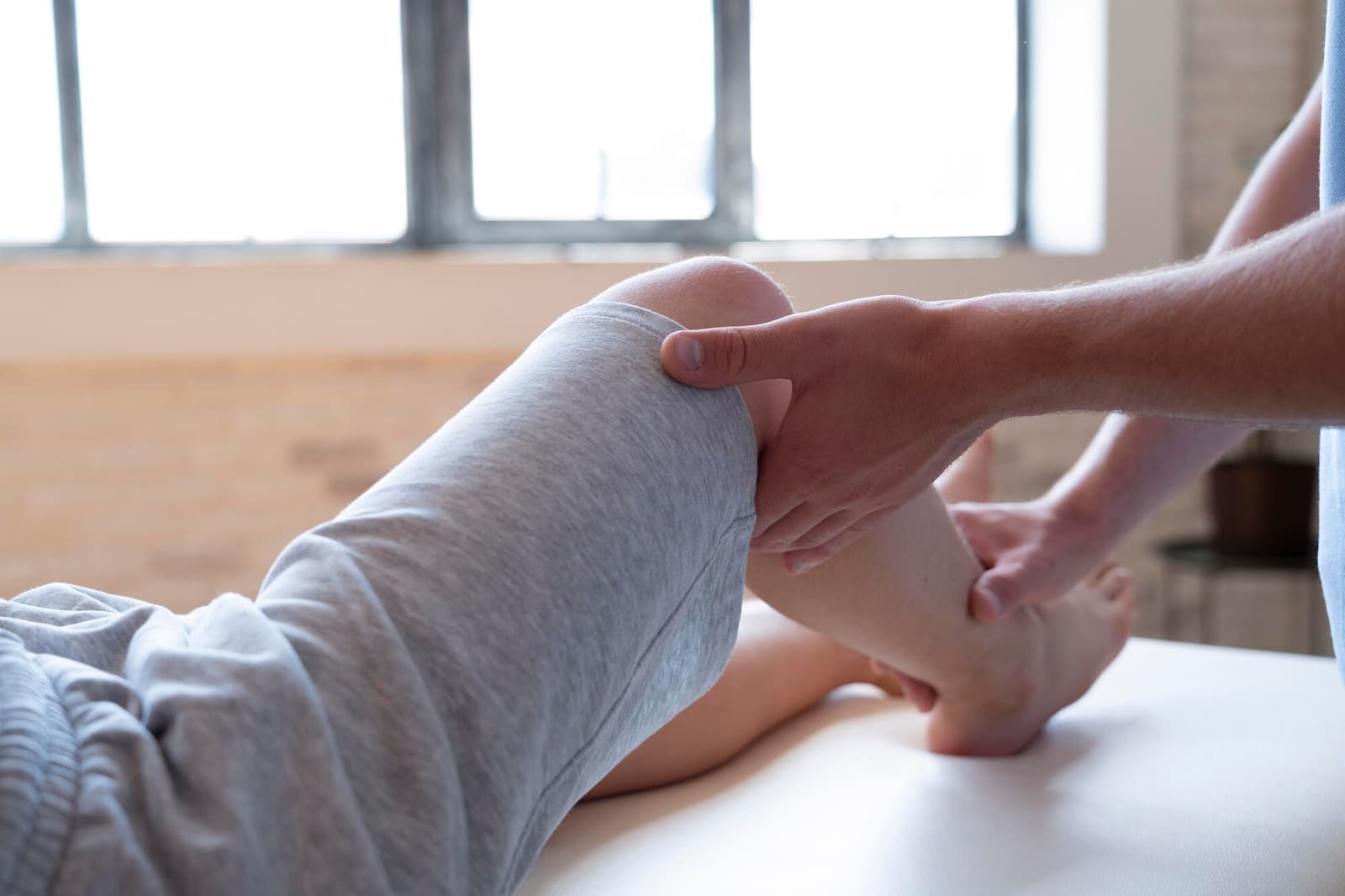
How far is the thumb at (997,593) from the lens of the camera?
1085 mm

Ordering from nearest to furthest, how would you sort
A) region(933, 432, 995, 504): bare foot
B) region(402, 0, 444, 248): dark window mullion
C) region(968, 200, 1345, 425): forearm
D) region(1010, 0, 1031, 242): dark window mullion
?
region(968, 200, 1345, 425): forearm < region(933, 432, 995, 504): bare foot < region(402, 0, 444, 248): dark window mullion < region(1010, 0, 1031, 242): dark window mullion

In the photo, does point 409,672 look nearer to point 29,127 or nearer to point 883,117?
point 29,127

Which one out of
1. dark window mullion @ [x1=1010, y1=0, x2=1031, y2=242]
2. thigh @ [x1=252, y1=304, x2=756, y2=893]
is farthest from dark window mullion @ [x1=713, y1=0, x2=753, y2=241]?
thigh @ [x1=252, y1=304, x2=756, y2=893]

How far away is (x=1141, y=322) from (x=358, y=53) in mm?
2305

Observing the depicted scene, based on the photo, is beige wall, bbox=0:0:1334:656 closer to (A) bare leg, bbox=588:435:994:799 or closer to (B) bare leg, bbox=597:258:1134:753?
(A) bare leg, bbox=588:435:994:799

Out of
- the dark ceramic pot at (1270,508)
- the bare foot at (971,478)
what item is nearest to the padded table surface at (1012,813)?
the bare foot at (971,478)

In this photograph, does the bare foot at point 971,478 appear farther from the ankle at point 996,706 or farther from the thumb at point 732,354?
the thumb at point 732,354

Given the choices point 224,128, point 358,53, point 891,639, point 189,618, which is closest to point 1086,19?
point 358,53

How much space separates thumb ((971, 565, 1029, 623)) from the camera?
108cm

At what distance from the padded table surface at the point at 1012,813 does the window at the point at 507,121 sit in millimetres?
1844

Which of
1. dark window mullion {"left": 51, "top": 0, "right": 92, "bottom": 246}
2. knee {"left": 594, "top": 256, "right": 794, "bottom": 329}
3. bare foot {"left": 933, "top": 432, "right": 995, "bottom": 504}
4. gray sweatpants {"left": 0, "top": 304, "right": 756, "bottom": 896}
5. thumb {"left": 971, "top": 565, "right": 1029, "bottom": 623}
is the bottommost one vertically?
thumb {"left": 971, "top": 565, "right": 1029, "bottom": 623}

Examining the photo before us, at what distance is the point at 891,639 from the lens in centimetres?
105

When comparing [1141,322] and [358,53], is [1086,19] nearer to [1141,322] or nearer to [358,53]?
[358,53]

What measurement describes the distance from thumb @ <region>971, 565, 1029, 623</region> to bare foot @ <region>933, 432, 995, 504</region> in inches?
10.1
